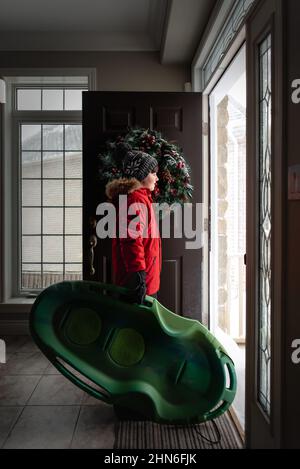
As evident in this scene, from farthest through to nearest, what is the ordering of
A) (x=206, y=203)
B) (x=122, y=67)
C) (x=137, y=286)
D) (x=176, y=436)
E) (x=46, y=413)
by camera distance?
(x=122, y=67), (x=206, y=203), (x=46, y=413), (x=137, y=286), (x=176, y=436)

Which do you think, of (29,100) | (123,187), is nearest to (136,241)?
(123,187)

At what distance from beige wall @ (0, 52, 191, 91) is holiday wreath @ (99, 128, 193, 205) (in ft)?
2.53

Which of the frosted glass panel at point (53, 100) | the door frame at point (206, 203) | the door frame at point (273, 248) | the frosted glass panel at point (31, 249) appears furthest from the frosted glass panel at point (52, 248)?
the door frame at point (273, 248)

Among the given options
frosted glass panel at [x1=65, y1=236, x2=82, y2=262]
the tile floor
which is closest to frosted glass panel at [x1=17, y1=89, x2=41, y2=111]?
frosted glass panel at [x1=65, y1=236, x2=82, y2=262]

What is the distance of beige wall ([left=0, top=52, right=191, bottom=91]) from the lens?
13.4ft

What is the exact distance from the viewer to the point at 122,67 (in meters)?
4.10

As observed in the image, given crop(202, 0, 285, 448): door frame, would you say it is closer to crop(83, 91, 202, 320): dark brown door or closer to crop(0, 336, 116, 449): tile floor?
crop(0, 336, 116, 449): tile floor

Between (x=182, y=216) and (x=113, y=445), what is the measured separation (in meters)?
2.00

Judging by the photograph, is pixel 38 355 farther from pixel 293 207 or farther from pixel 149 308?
pixel 293 207

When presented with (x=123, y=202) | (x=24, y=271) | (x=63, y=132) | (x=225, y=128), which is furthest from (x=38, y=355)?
(x=225, y=128)

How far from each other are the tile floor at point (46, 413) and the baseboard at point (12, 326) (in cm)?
74

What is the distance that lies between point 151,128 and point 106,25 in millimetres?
1132

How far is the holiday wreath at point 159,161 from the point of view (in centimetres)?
351

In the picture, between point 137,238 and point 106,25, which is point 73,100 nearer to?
point 106,25
